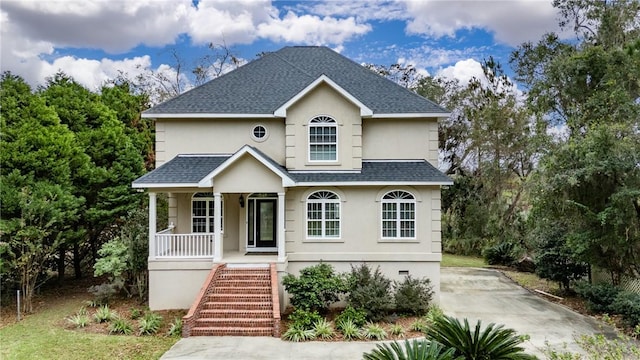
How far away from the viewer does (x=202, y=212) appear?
1594cm

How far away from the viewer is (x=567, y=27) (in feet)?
64.2

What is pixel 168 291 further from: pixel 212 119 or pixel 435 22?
pixel 435 22

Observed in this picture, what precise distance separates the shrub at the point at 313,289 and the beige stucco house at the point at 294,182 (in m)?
1.27

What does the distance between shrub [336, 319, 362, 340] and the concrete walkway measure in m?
0.42

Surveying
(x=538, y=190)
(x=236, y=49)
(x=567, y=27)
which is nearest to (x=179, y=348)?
(x=538, y=190)

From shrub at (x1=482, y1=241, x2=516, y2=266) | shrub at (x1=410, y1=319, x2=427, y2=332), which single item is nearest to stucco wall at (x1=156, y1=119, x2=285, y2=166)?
shrub at (x1=410, y1=319, x2=427, y2=332)

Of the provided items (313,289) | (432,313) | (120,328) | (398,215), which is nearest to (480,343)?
(432,313)

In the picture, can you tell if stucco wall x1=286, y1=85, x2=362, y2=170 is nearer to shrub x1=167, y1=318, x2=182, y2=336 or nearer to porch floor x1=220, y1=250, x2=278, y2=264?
porch floor x1=220, y1=250, x2=278, y2=264

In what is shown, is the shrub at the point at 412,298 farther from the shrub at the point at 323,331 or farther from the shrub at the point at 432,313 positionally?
the shrub at the point at 323,331

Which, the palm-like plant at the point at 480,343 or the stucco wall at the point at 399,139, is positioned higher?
the stucco wall at the point at 399,139

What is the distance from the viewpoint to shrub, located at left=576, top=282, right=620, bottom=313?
43.3ft

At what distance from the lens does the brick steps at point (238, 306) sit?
11164 millimetres

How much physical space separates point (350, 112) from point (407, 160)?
3040 millimetres

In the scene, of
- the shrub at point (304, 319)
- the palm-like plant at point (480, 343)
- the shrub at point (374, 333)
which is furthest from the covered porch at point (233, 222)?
the palm-like plant at point (480, 343)
